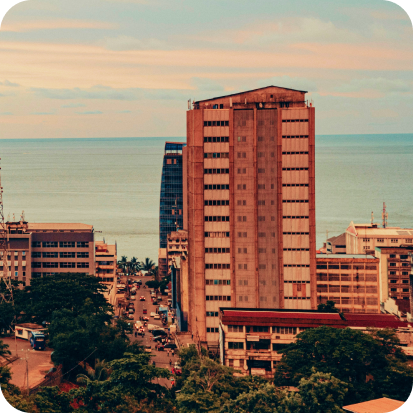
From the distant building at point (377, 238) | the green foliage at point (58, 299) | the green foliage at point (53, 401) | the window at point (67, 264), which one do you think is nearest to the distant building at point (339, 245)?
the distant building at point (377, 238)

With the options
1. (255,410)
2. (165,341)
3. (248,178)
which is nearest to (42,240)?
(165,341)

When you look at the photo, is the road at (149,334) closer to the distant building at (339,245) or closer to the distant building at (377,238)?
the distant building at (377,238)

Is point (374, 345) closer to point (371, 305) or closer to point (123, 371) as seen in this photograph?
point (123, 371)

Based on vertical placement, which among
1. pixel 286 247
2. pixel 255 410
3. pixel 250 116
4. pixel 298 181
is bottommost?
pixel 255 410

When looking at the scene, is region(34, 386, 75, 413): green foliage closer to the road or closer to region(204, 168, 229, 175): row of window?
the road

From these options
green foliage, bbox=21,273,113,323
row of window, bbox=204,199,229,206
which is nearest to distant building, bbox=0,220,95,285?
green foliage, bbox=21,273,113,323

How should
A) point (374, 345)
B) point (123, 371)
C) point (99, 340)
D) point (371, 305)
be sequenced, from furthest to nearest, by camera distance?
point (371, 305) < point (99, 340) < point (374, 345) < point (123, 371)
